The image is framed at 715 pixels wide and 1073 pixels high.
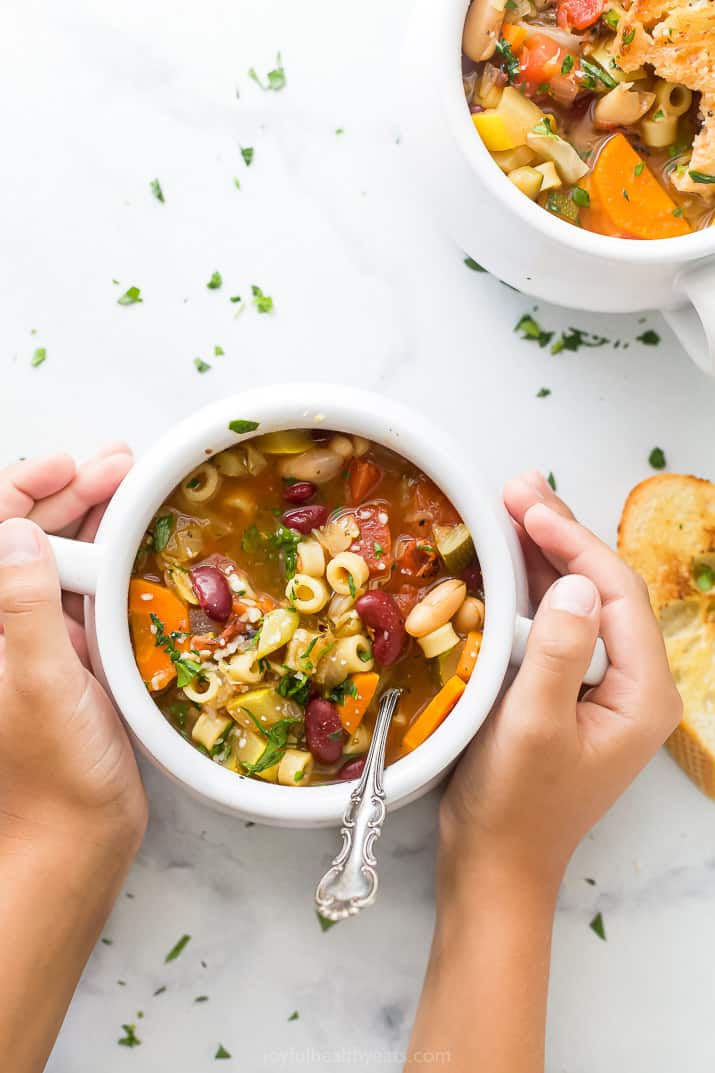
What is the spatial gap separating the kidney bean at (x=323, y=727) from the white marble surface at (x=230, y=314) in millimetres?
484

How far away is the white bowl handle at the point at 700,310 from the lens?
5.32 ft

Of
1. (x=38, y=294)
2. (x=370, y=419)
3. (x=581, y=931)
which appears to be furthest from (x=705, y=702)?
(x=38, y=294)

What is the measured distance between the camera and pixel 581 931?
6.48 ft

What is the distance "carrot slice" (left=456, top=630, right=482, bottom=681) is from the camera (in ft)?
4.99

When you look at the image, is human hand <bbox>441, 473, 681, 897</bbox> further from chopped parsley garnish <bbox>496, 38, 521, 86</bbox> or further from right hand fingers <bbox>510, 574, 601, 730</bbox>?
chopped parsley garnish <bbox>496, 38, 521, 86</bbox>

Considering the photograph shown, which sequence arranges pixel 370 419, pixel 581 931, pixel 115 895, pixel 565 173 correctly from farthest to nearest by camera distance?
pixel 581 931
pixel 115 895
pixel 565 173
pixel 370 419

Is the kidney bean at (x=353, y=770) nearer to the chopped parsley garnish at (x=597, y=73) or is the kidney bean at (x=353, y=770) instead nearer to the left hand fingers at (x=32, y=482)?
the left hand fingers at (x=32, y=482)

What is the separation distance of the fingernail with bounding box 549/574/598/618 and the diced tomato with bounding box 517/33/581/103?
0.80 meters

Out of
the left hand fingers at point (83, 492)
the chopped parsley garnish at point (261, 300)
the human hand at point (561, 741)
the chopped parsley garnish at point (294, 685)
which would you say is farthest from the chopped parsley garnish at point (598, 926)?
the chopped parsley garnish at point (261, 300)

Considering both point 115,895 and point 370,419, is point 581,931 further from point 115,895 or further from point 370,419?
point 370,419

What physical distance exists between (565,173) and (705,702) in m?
0.98

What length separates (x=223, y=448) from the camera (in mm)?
1536

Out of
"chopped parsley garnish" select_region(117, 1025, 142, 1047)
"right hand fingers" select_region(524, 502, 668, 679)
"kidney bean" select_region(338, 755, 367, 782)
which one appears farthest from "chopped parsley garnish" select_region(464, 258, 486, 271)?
"chopped parsley garnish" select_region(117, 1025, 142, 1047)

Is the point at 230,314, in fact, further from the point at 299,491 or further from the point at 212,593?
the point at 212,593
